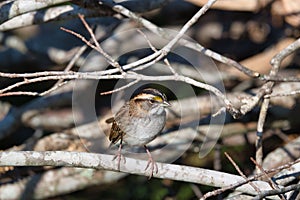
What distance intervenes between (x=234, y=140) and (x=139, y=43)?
1.48 metres

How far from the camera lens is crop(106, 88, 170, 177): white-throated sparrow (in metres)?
5.39

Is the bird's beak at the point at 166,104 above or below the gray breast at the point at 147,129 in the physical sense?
above

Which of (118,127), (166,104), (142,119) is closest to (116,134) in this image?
(118,127)

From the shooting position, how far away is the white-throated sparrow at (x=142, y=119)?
17.7ft

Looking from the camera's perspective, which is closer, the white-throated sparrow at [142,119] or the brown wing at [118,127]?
the white-throated sparrow at [142,119]

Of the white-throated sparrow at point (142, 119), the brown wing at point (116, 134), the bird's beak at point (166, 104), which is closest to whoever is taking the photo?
the bird's beak at point (166, 104)

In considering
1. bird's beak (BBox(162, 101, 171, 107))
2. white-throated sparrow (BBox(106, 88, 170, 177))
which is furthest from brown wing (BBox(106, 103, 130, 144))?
bird's beak (BBox(162, 101, 171, 107))

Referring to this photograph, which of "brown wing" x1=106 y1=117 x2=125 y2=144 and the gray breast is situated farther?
"brown wing" x1=106 y1=117 x2=125 y2=144

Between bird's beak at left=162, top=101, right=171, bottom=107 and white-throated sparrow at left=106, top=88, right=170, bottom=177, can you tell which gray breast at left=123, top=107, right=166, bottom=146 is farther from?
bird's beak at left=162, top=101, right=171, bottom=107

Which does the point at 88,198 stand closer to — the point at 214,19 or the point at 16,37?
the point at 16,37

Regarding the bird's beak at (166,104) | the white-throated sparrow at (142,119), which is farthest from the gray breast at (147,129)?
the bird's beak at (166,104)

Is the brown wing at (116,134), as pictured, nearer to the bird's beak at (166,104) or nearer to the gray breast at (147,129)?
the gray breast at (147,129)

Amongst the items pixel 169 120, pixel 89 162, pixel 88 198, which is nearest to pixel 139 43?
pixel 169 120

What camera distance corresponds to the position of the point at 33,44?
748 centimetres
